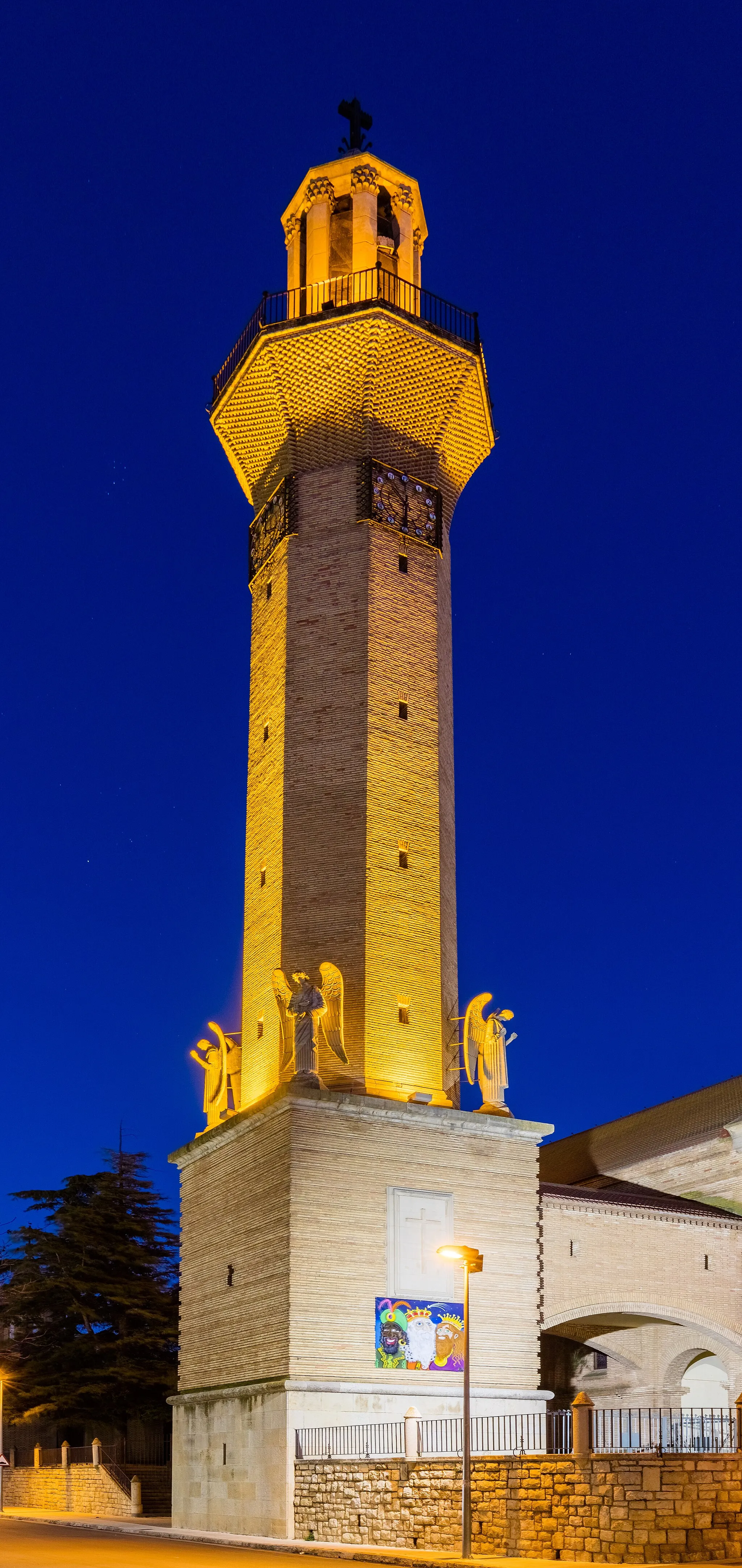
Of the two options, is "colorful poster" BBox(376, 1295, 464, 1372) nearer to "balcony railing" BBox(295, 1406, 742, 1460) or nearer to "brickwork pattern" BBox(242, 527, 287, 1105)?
"balcony railing" BBox(295, 1406, 742, 1460)

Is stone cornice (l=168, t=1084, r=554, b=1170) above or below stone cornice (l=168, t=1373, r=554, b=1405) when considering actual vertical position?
above

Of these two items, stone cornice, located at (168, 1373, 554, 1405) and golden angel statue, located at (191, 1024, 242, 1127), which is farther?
golden angel statue, located at (191, 1024, 242, 1127)

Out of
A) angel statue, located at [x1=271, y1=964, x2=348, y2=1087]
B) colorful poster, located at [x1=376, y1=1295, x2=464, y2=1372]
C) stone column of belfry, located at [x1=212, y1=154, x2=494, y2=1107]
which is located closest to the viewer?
colorful poster, located at [x1=376, y1=1295, x2=464, y2=1372]

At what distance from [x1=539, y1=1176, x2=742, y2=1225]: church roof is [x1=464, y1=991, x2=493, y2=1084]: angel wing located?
2.57m

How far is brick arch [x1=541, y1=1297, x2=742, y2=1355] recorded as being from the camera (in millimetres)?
27344

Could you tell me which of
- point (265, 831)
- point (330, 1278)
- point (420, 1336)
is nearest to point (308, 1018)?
point (330, 1278)

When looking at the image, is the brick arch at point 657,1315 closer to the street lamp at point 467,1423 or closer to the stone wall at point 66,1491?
the street lamp at point 467,1423

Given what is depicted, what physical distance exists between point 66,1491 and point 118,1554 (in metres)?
21.0

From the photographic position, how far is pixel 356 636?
97.9 feet

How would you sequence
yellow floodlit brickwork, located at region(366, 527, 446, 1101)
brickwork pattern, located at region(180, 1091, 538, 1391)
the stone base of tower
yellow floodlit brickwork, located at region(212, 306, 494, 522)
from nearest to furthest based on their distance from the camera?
the stone base of tower < brickwork pattern, located at region(180, 1091, 538, 1391) < yellow floodlit brickwork, located at region(366, 527, 446, 1101) < yellow floodlit brickwork, located at region(212, 306, 494, 522)

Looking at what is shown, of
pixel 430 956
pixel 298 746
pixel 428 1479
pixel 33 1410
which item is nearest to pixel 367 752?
pixel 298 746

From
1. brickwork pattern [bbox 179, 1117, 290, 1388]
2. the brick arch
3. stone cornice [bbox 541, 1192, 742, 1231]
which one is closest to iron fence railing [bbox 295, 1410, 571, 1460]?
brickwork pattern [bbox 179, 1117, 290, 1388]

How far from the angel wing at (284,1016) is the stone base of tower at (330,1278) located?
50.4 inches

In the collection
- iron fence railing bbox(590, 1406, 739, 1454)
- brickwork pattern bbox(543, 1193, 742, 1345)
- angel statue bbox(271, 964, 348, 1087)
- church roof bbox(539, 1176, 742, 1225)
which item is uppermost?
angel statue bbox(271, 964, 348, 1087)
